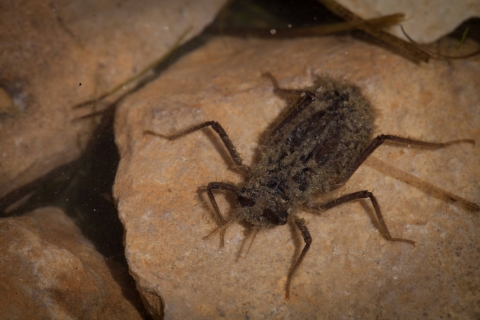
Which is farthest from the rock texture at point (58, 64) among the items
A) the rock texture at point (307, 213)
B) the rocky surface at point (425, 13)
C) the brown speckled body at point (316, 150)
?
the rocky surface at point (425, 13)

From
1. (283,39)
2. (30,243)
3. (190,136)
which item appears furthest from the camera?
(283,39)

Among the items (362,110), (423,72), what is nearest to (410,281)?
(362,110)

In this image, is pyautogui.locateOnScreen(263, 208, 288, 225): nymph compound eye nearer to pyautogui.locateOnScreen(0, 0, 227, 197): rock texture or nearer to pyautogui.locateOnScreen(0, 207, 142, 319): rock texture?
pyautogui.locateOnScreen(0, 207, 142, 319): rock texture

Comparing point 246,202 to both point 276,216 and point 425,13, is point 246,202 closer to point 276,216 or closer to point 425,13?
point 276,216

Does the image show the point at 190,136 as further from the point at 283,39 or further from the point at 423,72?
the point at 423,72

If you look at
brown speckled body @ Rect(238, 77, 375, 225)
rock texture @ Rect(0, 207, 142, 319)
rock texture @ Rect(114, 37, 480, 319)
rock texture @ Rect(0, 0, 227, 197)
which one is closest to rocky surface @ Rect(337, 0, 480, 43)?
rock texture @ Rect(114, 37, 480, 319)
